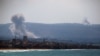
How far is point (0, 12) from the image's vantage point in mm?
5012

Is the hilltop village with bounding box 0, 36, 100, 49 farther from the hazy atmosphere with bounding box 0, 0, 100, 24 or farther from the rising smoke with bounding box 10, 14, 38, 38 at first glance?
the hazy atmosphere with bounding box 0, 0, 100, 24

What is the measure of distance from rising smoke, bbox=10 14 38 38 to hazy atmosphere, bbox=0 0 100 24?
9cm

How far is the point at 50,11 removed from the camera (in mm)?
5008

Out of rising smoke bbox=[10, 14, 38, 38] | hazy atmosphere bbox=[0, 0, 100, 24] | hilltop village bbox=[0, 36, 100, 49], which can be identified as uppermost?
hazy atmosphere bbox=[0, 0, 100, 24]

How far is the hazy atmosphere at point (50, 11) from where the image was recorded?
4984 millimetres

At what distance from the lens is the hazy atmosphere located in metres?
4.98

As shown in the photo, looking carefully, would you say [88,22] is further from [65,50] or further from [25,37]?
[25,37]

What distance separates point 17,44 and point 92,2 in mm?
1883

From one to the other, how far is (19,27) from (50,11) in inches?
29.7

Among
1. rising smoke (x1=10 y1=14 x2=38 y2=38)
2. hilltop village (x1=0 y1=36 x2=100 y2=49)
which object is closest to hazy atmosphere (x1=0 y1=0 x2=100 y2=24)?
rising smoke (x1=10 y1=14 x2=38 y2=38)

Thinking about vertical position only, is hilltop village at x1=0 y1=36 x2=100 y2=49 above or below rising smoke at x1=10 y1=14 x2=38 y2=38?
below

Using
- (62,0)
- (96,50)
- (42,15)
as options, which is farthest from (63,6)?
(96,50)

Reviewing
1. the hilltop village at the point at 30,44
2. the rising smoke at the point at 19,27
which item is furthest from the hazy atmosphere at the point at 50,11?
the hilltop village at the point at 30,44

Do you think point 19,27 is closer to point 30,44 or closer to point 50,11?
point 30,44
